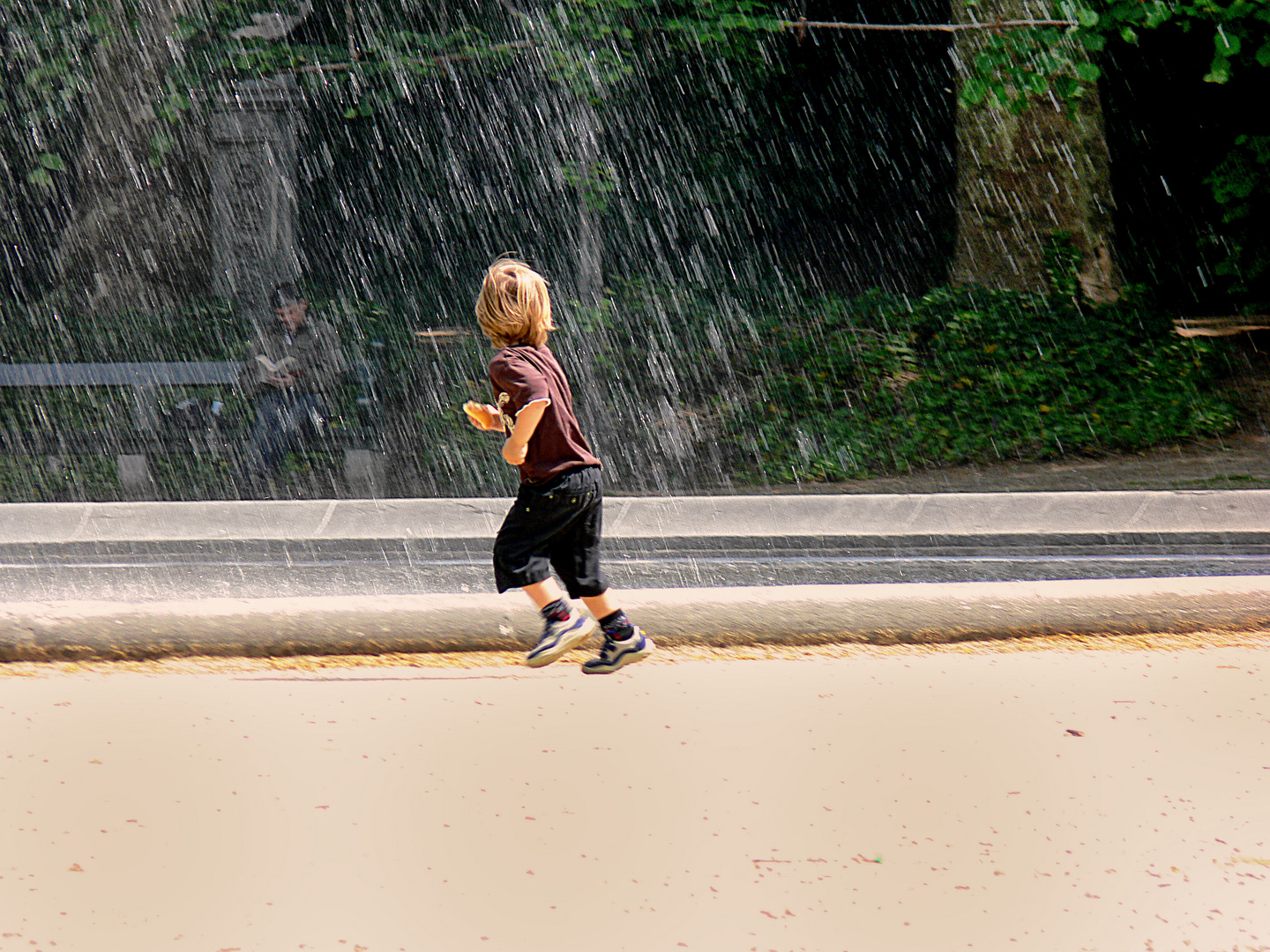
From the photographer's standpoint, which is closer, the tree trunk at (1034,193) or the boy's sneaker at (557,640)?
the boy's sneaker at (557,640)

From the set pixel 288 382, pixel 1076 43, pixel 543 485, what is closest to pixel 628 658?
pixel 543 485

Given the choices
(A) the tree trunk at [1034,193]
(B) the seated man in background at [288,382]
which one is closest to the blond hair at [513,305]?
(B) the seated man in background at [288,382]

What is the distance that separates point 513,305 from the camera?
3615mm

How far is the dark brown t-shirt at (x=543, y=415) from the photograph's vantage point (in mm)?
3529

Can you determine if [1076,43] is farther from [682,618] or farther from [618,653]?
[618,653]

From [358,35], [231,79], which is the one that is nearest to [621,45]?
[358,35]

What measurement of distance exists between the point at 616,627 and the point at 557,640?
0.20m

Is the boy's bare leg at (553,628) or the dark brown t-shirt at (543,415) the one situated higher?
the dark brown t-shirt at (543,415)

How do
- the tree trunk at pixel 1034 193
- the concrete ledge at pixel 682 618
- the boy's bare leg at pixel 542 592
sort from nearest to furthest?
the boy's bare leg at pixel 542 592, the concrete ledge at pixel 682 618, the tree trunk at pixel 1034 193

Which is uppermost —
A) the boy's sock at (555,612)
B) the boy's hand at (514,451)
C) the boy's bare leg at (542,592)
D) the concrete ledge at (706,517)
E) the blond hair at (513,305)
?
the blond hair at (513,305)

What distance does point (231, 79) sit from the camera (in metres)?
12.1

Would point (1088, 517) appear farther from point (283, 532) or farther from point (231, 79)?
point (231, 79)

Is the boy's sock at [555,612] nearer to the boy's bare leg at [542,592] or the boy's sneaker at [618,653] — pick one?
the boy's bare leg at [542,592]

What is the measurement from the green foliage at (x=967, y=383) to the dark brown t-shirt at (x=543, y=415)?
5776 mm
